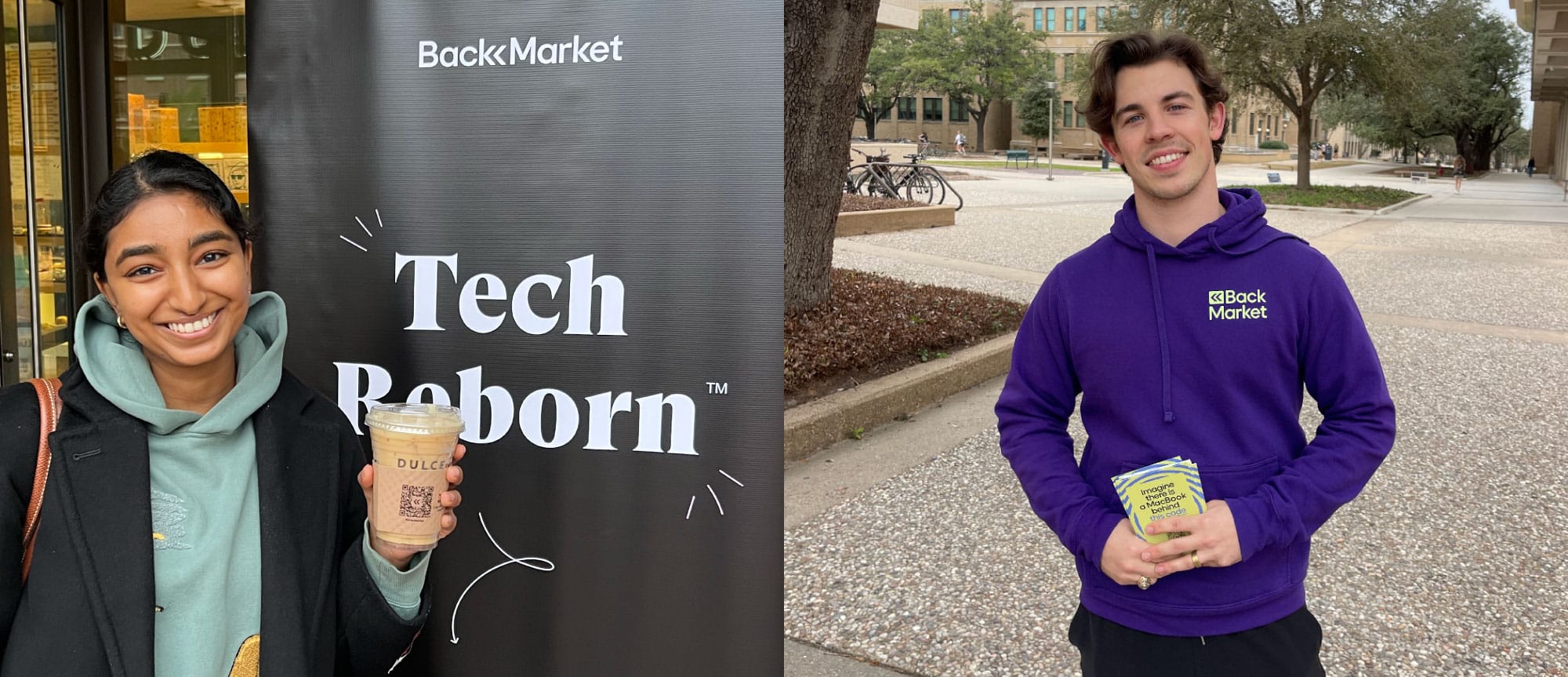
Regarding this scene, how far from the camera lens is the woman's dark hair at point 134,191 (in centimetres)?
182

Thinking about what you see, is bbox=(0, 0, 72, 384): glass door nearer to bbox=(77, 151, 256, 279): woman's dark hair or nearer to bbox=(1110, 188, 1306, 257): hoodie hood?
bbox=(77, 151, 256, 279): woman's dark hair

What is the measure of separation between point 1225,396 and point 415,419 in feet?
4.37

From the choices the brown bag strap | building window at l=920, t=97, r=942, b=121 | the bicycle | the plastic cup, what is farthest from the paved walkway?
building window at l=920, t=97, r=942, b=121

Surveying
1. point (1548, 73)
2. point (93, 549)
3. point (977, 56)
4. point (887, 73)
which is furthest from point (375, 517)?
point (977, 56)

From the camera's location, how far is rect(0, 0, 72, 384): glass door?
396 cm

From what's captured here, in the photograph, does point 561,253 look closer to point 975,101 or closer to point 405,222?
point 405,222

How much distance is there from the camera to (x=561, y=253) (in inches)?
98.1

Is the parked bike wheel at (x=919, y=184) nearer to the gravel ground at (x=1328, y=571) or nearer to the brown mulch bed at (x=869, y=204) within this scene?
the brown mulch bed at (x=869, y=204)

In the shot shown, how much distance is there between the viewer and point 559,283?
2.51 meters

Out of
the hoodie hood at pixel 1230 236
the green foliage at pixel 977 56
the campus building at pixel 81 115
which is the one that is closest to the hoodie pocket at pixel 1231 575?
the hoodie hood at pixel 1230 236

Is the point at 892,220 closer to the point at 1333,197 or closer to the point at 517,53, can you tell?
the point at 517,53

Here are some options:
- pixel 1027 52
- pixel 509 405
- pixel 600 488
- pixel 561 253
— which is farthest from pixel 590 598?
pixel 1027 52

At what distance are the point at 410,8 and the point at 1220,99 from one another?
5.55 feet

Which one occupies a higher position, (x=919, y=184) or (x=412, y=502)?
(x=919, y=184)
